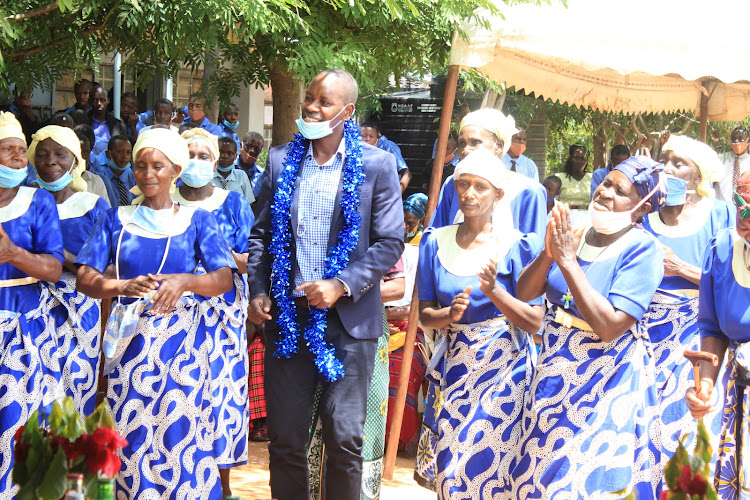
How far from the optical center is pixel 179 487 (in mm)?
5660

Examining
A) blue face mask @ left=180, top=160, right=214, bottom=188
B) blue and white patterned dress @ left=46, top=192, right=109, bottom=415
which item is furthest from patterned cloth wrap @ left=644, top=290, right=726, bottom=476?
blue and white patterned dress @ left=46, top=192, right=109, bottom=415

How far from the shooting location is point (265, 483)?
7.62 metres

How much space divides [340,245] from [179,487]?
5.32 feet

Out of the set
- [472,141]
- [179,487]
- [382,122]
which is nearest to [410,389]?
[472,141]

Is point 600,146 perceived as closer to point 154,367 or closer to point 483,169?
point 483,169

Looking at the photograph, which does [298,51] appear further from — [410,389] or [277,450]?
[277,450]

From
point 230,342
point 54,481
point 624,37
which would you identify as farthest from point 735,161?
point 54,481

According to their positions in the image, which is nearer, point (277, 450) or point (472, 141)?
point (277, 450)

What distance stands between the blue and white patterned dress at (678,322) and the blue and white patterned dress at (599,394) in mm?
631

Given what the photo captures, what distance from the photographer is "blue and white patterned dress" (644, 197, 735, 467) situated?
18.8ft

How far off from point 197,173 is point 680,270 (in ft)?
10.8

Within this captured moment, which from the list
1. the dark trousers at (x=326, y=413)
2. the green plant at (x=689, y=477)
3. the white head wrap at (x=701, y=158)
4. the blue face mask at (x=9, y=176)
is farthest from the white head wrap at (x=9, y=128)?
the green plant at (x=689, y=477)

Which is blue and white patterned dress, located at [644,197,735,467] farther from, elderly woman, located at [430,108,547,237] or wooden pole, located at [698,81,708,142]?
wooden pole, located at [698,81,708,142]

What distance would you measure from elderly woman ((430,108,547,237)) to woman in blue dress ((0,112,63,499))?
240cm
